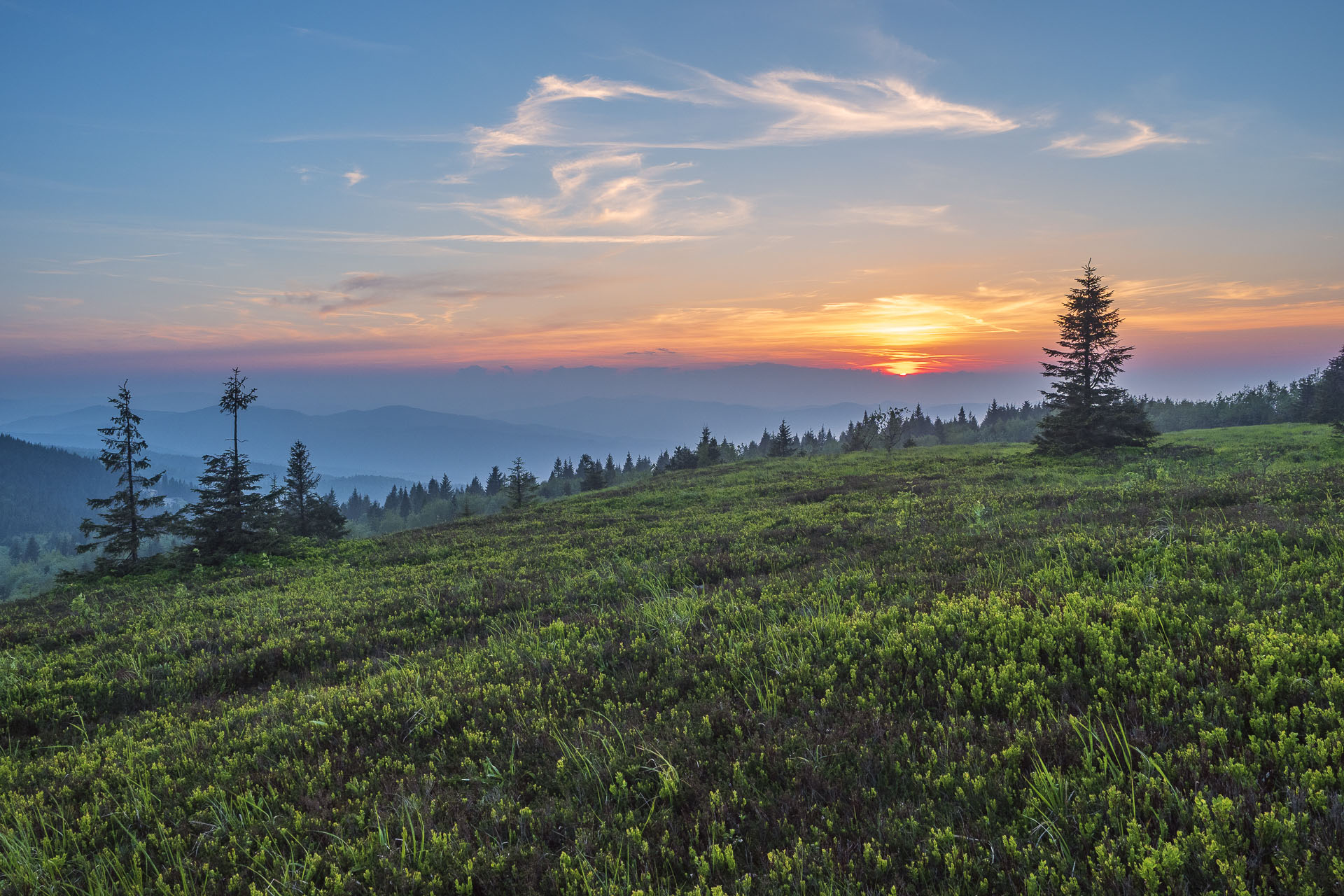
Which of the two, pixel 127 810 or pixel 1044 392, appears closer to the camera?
pixel 127 810

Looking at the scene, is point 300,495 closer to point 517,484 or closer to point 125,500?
point 517,484

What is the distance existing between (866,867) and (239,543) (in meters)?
31.3

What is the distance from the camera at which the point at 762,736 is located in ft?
14.8

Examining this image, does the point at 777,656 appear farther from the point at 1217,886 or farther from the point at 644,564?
the point at 644,564

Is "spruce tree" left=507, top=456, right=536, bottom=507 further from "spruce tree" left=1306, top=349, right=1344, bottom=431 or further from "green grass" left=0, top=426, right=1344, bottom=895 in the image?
"spruce tree" left=1306, top=349, right=1344, bottom=431

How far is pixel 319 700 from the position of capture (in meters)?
6.43

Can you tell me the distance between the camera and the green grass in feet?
10.6

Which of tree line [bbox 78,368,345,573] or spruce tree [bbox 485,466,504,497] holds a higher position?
tree line [bbox 78,368,345,573]

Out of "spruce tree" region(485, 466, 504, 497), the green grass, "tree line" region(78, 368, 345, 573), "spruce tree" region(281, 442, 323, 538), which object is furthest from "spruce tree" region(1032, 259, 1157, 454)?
"spruce tree" region(485, 466, 504, 497)

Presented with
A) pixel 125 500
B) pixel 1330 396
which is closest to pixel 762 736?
pixel 125 500

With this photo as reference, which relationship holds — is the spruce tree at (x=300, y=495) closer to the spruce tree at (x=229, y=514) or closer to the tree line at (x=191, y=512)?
the tree line at (x=191, y=512)

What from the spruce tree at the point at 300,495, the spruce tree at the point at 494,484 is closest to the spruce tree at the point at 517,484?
the spruce tree at the point at 300,495

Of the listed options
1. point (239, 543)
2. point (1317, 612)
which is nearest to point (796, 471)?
point (239, 543)

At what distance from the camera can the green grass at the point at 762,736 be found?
3217 mm
